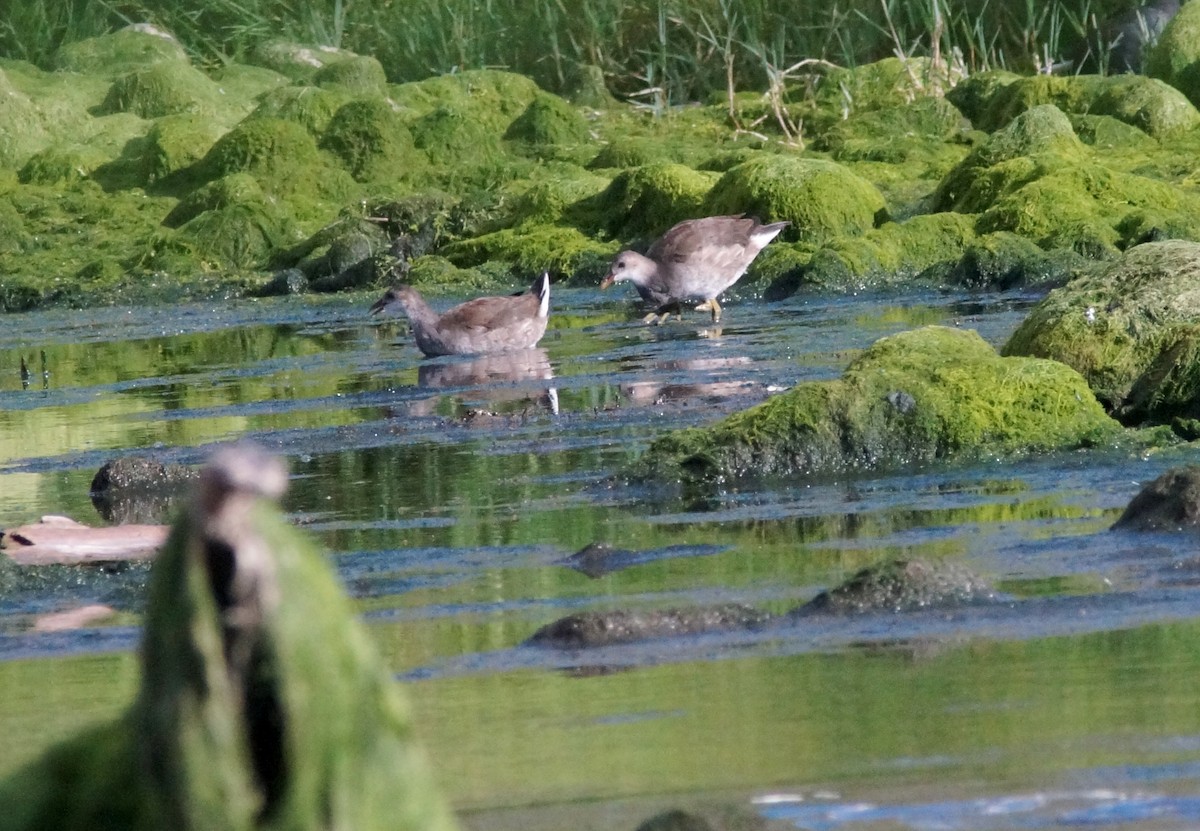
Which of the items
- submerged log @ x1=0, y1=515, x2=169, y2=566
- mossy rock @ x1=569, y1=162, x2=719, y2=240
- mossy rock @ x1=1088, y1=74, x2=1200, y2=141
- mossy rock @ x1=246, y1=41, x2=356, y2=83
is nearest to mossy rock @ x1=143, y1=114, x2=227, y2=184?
mossy rock @ x1=246, y1=41, x2=356, y2=83

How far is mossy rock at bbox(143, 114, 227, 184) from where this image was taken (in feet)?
78.6

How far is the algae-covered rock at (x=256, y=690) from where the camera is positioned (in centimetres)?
150

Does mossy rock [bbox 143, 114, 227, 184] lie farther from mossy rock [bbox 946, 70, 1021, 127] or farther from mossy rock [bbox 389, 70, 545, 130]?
mossy rock [bbox 946, 70, 1021, 127]

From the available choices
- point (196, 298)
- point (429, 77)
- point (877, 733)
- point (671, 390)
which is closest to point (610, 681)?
point (877, 733)

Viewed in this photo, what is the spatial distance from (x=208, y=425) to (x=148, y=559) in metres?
4.46

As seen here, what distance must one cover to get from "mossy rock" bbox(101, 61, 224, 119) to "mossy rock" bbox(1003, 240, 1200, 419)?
1800 cm

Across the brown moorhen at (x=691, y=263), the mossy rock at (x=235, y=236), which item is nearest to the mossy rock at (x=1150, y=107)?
the brown moorhen at (x=691, y=263)

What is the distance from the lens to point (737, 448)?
27.0ft

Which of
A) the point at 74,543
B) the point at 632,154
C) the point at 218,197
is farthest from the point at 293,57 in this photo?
the point at 74,543

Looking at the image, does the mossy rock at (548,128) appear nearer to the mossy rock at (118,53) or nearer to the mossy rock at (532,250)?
the mossy rock at (532,250)

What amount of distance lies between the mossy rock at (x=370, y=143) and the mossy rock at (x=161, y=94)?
276cm

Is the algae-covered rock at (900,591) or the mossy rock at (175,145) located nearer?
the algae-covered rock at (900,591)

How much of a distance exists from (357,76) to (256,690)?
24.8 metres

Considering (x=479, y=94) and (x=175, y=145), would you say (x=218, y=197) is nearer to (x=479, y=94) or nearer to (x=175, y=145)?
(x=175, y=145)
